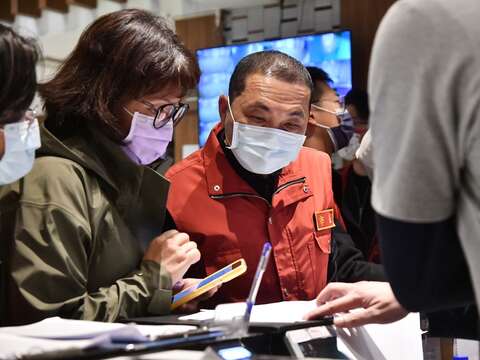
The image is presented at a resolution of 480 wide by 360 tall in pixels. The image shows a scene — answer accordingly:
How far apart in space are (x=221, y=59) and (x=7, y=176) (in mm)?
4088

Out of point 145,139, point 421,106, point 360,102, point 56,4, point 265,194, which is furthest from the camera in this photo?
point 56,4

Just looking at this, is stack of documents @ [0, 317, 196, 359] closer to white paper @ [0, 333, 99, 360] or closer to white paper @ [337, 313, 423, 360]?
white paper @ [0, 333, 99, 360]

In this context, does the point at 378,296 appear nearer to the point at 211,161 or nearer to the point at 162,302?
the point at 162,302

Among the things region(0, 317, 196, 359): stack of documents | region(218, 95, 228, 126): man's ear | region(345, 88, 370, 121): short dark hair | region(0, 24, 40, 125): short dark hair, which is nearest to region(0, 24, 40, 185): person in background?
region(0, 24, 40, 125): short dark hair

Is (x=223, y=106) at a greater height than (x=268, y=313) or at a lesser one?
greater

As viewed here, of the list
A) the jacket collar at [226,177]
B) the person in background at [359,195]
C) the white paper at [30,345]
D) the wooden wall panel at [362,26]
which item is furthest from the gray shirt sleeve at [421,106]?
the wooden wall panel at [362,26]

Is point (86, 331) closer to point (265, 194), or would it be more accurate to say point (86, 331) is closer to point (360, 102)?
point (265, 194)

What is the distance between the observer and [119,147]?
164cm

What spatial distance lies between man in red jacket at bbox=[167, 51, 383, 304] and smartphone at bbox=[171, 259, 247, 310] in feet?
0.75

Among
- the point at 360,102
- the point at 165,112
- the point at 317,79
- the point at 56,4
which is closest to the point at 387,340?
the point at 165,112

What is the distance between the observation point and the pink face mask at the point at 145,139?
1690mm

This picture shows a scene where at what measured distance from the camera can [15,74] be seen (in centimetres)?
122

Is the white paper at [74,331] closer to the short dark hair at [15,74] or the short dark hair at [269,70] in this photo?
the short dark hair at [15,74]

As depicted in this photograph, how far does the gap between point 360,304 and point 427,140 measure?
0.59 metres
